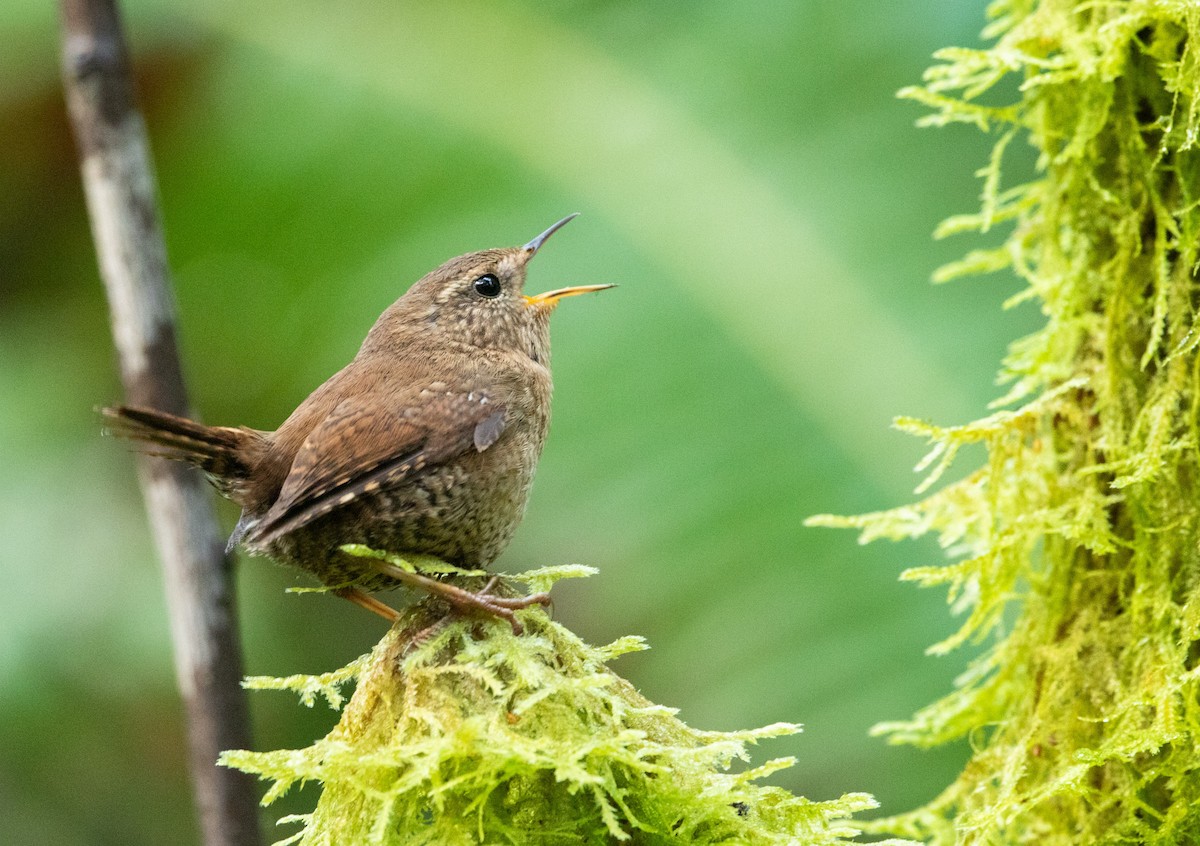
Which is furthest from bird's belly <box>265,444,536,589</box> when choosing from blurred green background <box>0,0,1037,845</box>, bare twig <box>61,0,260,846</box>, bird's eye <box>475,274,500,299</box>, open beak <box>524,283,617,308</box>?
blurred green background <box>0,0,1037,845</box>

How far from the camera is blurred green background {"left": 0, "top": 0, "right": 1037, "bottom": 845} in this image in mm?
3283

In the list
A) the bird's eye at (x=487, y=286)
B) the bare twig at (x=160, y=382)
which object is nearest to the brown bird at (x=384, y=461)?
the bare twig at (x=160, y=382)

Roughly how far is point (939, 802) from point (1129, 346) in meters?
0.81

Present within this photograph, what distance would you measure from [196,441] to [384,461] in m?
0.35

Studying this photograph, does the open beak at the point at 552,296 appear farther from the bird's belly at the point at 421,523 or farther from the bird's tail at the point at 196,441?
the bird's tail at the point at 196,441

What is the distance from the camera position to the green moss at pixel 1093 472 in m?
1.69

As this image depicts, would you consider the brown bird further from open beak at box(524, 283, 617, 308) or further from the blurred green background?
the blurred green background

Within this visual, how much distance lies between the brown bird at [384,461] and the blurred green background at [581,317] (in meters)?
1.02

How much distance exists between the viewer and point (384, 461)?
2.15 metres

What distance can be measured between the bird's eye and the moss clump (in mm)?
1159

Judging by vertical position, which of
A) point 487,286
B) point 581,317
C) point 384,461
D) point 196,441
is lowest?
point 384,461

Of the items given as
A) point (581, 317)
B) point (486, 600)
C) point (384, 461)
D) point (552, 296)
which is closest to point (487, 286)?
point (552, 296)

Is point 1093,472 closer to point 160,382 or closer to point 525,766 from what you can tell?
point 525,766

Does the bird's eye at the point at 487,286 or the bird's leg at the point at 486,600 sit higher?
the bird's eye at the point at 487,286
